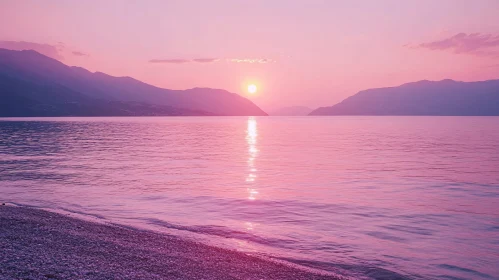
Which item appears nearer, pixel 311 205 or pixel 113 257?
pixel 113 257

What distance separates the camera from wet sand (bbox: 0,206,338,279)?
1072 centimetres

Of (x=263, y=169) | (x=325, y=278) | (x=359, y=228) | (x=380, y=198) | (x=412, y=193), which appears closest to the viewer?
(x=325, y=278)

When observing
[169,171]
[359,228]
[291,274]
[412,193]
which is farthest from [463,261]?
[169,171]

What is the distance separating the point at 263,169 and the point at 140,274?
3245cm

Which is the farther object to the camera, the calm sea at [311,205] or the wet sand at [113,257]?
the calm sea at [311,205]

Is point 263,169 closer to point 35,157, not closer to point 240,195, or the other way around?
point 240,195

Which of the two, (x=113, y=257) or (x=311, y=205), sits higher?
(x=113, y=257)

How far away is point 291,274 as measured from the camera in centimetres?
1175

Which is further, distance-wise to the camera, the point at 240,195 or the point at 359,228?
the point at 240,195

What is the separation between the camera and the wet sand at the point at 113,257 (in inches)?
422

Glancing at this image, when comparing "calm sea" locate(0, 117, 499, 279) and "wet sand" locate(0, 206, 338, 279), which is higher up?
"wet sand" locate(0, 206, 338, 279)

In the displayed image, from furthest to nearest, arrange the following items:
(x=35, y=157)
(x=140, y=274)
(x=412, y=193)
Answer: (x=35, y=157)
(x=412, y=193)
(x=140, y=274)

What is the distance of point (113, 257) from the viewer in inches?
481

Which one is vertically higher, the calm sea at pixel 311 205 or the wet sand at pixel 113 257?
the wet sand at pixel 113 257
